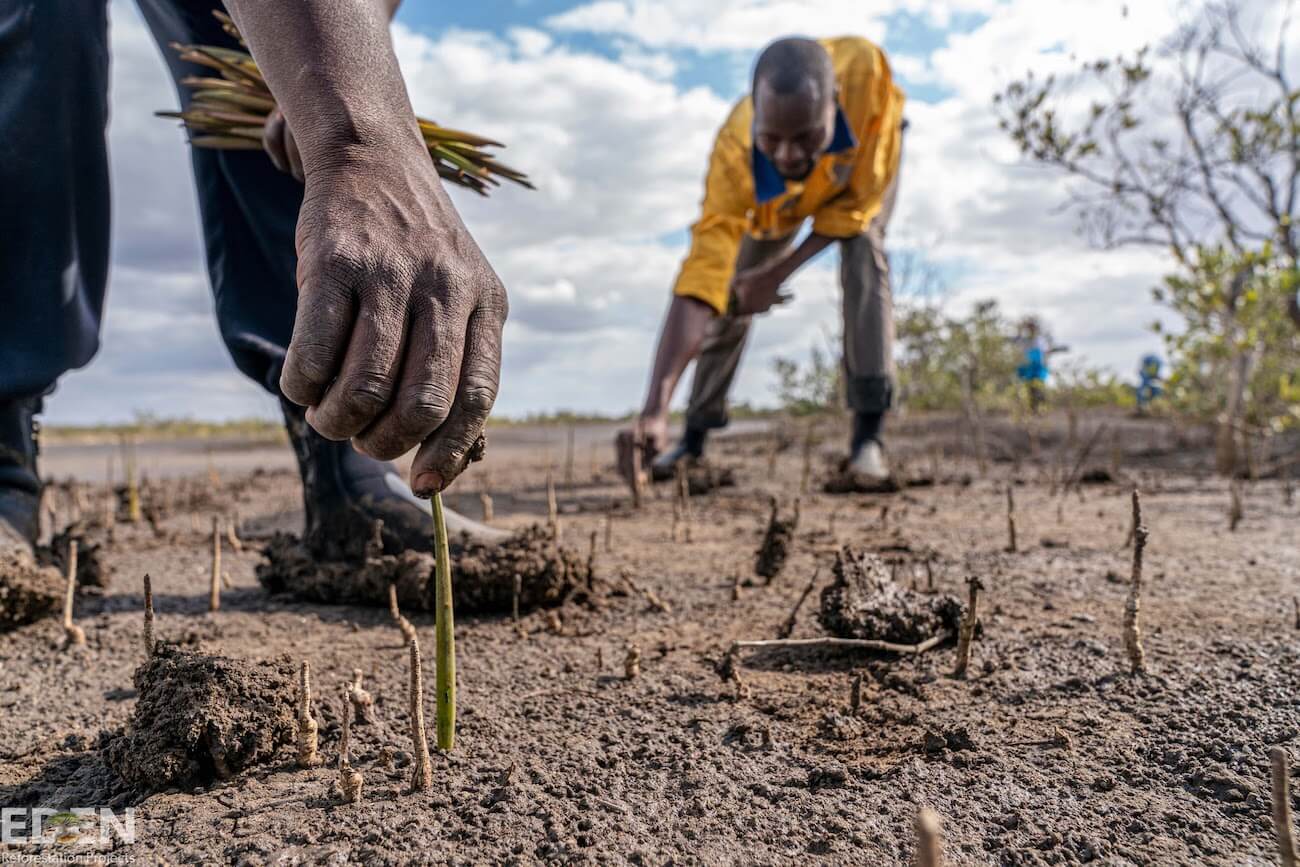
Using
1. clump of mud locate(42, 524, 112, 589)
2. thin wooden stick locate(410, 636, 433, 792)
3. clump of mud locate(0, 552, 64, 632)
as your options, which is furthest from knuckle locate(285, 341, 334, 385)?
clump of mud locate(42, 524, 112, 589)

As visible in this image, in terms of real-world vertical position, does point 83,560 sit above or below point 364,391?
below

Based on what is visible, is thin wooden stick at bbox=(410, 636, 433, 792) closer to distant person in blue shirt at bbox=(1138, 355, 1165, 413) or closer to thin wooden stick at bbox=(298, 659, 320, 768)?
thin wooden stick at bbox=(298, 659, 320, 768)

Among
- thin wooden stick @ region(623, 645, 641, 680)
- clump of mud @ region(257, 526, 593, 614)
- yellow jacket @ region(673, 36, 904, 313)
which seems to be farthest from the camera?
yellow jacket @ region(673, 36, 904, 313)

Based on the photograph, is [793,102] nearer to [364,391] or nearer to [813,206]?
[813,206]

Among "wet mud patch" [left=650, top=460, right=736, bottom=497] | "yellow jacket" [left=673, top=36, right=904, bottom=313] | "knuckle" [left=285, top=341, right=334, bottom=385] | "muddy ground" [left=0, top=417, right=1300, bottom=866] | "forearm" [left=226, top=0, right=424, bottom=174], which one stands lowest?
"muddy ground" [left=0, top=417, right=1300, bottom=866]

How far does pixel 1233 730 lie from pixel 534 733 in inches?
39.5

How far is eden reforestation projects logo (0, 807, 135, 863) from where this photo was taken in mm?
978

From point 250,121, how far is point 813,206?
319 centimetres

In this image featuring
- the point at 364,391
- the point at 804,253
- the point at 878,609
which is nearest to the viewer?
the point at 364,391

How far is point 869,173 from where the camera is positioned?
13.1 feet

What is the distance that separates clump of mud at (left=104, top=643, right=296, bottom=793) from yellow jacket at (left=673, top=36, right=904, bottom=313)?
3.08 metres

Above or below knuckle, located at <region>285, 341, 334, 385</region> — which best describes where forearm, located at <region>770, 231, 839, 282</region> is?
above

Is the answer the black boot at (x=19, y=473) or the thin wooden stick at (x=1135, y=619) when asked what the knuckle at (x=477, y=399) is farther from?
the black boot at (x=19, y=473)

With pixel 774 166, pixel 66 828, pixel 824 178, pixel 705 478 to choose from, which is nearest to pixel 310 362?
pixel 66 828
